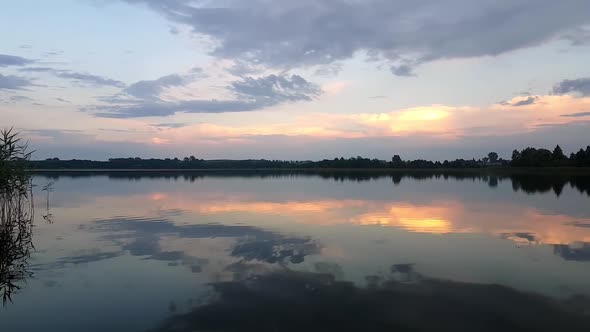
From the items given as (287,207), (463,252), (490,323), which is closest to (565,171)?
(287,207)

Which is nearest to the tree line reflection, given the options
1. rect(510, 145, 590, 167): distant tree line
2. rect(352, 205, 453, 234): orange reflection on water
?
rect(510, 145, 590, 167): distant tree line

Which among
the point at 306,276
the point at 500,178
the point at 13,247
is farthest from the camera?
the point at 500,178

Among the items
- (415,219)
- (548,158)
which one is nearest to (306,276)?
(415,219)

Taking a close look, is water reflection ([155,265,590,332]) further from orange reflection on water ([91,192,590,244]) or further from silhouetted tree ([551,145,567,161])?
silhouetted tree ([551,145,567,161])

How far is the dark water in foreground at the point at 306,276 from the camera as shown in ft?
22.7

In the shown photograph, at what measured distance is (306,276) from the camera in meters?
9.41

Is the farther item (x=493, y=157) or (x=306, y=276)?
(x=493, y=157)

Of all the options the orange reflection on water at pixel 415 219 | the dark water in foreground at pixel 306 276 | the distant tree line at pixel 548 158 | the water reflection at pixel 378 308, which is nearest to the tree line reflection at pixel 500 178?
the distant tree line at pixel 548 158

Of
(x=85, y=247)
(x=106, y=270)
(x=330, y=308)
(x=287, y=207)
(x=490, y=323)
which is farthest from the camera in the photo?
(x=287, y=207)

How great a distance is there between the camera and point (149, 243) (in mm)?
13469

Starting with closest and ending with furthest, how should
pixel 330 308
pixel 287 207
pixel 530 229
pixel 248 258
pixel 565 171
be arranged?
1. pixel 330 308
2. pixel 248 258
3. pixel 530 229
4. pixel 287 207
5. pixel 565 171

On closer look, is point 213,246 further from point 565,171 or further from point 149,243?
point 565,171

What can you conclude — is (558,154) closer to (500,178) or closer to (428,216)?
(500,178)

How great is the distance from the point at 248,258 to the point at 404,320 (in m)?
5.39
